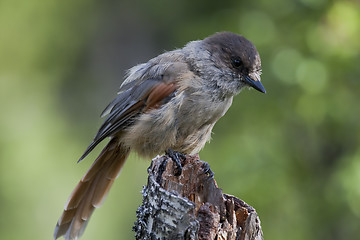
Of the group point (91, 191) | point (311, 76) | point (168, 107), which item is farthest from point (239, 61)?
point (91, 191)

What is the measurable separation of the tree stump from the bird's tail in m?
1.59

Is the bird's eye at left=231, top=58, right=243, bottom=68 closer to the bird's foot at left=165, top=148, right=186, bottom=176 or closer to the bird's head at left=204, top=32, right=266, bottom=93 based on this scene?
the bird's head at left=204, top=32, right=266, bottom=93

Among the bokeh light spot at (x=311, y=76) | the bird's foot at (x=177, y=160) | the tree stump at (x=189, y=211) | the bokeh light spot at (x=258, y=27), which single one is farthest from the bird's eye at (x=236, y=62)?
the tree stump at (x=189, y=211)

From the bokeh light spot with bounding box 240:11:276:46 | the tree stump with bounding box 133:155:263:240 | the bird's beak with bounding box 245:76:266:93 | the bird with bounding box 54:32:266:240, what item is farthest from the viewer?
the bokeh light spot with bounding box 240:11:276:46

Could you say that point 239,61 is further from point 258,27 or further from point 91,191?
point 91,191

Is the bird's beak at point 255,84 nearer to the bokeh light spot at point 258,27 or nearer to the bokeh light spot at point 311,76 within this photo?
the bokeh light spot at point 311,76

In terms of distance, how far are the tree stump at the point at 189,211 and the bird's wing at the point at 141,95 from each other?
1.24 metres

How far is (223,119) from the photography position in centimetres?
771

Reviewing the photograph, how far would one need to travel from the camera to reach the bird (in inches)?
222

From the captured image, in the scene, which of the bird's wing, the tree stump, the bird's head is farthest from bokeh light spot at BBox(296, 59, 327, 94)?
the tree stump

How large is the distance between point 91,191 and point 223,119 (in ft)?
7.61

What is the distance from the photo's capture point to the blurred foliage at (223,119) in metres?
6.77

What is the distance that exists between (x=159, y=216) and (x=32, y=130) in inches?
211

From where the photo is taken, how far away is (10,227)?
855cm
